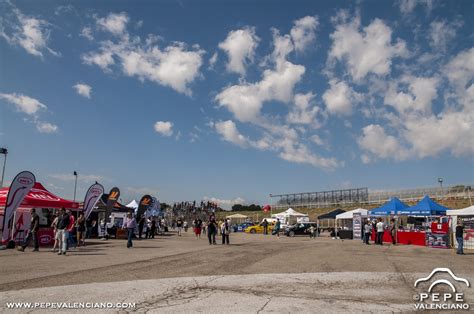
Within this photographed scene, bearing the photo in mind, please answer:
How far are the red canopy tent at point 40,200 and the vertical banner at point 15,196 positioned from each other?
19.3 inches

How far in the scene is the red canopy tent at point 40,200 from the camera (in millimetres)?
18500

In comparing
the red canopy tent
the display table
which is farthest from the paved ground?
the display table

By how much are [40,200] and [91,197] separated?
3.70 meters

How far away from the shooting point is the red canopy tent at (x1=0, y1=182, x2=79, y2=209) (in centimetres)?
1850

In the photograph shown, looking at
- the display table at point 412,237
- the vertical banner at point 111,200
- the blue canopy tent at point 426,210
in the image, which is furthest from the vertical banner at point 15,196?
the blue canopy tent at point 426,210

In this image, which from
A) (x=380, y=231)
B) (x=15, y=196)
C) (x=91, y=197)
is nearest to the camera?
(x=15, y=196)

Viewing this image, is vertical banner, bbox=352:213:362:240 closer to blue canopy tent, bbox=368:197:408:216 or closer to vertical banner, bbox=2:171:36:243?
blue canopy tent, bbox=368:197:408:216

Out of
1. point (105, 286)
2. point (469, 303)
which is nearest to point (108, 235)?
point (105, 286)

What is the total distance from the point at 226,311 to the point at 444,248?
65.9 feet

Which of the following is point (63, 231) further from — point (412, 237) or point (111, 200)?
point (412, 237)

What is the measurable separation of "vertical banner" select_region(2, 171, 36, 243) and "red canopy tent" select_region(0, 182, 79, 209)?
19.3 inches

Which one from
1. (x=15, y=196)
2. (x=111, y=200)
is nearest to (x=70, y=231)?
(x=15, y=196)

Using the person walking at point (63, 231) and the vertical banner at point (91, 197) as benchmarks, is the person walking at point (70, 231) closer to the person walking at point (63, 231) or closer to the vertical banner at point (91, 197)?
the person walking at point (63, 231)

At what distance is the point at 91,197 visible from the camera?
2253cm
